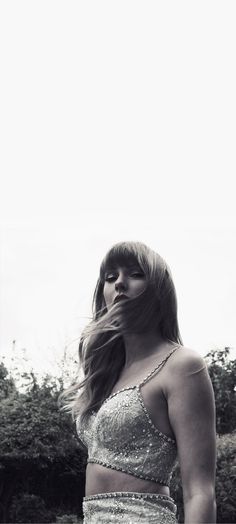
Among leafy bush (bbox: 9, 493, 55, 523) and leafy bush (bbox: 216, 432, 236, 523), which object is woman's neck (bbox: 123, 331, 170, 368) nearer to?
leafy bush (bbox: 216, 432, 236, 523)

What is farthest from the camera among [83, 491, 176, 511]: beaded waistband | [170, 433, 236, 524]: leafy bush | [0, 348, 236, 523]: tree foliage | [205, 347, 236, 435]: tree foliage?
[205, 347, 236, 435]: tree foliage

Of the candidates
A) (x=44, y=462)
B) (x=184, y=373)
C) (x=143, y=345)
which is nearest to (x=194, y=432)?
(x=184, y=373)

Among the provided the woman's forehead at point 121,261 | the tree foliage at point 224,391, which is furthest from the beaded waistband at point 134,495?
the tree foliage at point 224,391

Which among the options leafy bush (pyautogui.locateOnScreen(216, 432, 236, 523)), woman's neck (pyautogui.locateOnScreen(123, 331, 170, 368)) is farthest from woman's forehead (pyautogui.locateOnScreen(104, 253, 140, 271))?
leafy bush (pyautogui.locateOnScreen(216, 432, 236, 523))

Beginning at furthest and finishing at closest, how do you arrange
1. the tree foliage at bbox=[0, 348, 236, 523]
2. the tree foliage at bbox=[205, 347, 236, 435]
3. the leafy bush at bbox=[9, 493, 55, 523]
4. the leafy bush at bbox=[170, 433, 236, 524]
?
the tree foliage at bbox=[205, 347, 236, 435], the leafy bush at bbox=[9, 493, 55, 523], the tree foliage at bbox=[0, 348, 236, 523], the leafy bush at bbox=[170, 433, 236, 524]

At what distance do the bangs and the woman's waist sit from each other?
57 cm

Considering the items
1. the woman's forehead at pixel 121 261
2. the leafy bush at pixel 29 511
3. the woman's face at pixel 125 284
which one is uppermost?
the woman's forehead at pixel 121 261

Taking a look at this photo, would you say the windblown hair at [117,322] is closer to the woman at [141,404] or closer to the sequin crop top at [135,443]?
the woman at [141,404]

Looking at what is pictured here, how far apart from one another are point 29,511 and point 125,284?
13.8m

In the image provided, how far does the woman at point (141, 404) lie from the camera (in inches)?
73.6

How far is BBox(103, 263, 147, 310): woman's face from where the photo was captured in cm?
211

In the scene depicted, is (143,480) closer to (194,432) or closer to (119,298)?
(194,432)

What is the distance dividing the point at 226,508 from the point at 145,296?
12.3m

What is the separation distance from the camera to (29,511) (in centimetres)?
1488
